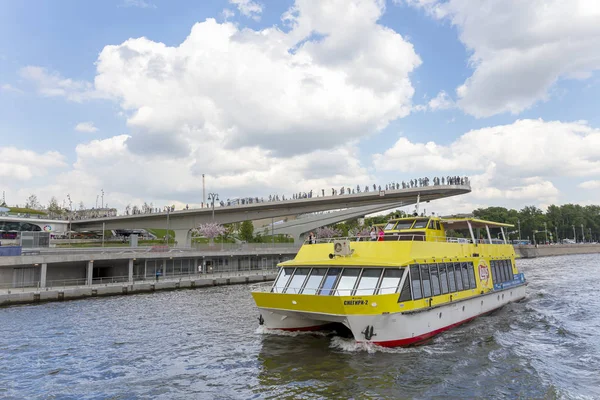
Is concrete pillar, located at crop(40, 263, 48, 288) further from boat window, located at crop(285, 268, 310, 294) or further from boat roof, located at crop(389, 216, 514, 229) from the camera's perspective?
boat roof, located at crop(389, 216, 514, 229)

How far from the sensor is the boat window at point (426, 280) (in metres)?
18.6

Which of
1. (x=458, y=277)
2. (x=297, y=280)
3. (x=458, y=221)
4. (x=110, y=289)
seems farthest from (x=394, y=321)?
(x=110, y=289)

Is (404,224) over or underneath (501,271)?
over

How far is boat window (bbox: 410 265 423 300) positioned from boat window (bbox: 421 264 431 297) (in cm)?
36

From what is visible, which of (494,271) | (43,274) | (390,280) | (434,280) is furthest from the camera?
(43,274)

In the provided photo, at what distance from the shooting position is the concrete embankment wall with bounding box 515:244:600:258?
11438 cm

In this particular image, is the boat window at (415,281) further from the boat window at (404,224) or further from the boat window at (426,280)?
the boat window at (404,224)

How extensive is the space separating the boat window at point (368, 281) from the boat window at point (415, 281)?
4.74ft

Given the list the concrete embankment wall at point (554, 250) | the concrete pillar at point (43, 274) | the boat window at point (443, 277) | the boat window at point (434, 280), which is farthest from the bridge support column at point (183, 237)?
the concrete embankment wall at point (554, 250)

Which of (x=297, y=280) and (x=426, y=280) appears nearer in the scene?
(x=426, y=280)

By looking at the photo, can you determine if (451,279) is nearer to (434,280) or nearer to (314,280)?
(434,280)

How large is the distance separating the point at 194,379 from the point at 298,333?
6736 mm

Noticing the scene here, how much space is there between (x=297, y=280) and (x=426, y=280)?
236 inches

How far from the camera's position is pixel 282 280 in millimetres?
20219
